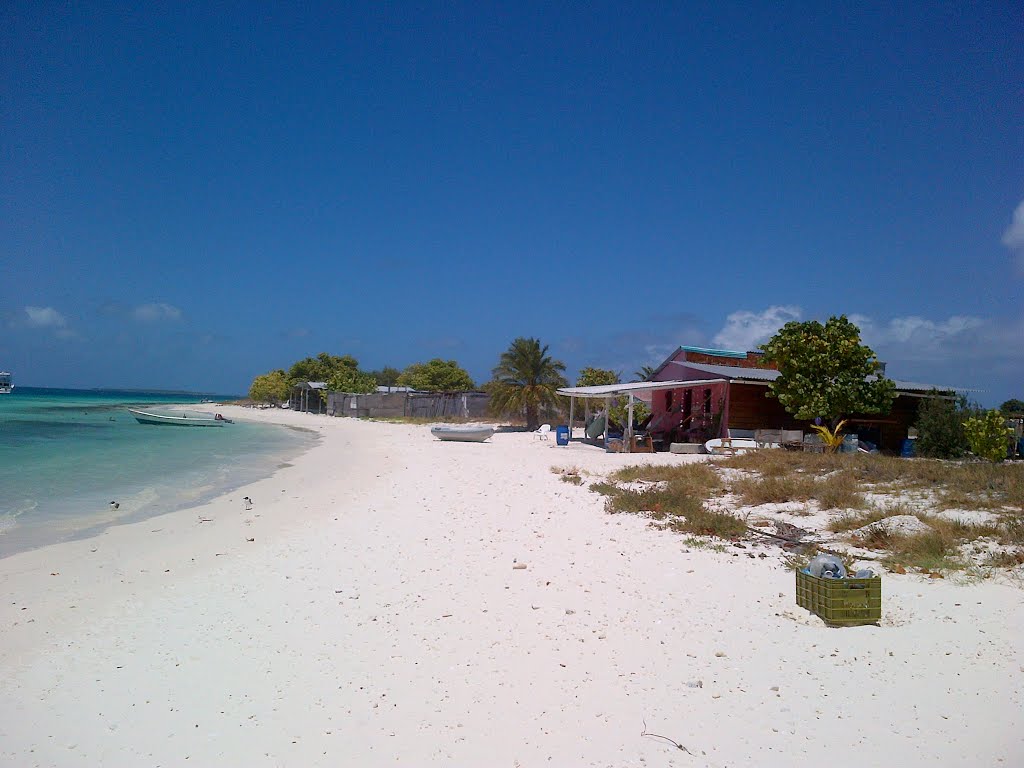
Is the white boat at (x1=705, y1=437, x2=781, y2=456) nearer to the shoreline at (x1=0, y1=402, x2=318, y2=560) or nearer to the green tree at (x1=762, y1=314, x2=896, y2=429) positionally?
the green tree at (x1=762, y1=314, x2=896, y2=429)

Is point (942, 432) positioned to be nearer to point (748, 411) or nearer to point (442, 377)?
point (748, 411)

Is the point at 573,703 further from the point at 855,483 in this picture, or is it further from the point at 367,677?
the point at 855,483

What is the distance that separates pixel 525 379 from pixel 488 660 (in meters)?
25.5

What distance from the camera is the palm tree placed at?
29500 millimetres

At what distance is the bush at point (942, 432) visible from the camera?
17.7 metres

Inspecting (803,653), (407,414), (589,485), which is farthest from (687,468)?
(407,414)

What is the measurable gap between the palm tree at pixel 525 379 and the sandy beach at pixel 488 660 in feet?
70.7

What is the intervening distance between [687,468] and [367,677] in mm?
10174

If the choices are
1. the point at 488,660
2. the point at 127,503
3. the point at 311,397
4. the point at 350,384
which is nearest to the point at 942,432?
the point at 488,660

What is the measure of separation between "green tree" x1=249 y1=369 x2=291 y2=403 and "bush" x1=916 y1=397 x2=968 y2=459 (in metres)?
56.3

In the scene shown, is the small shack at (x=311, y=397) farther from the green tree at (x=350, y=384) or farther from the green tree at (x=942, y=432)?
the green tree at (x=942, y=432)

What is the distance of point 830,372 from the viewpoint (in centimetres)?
1798

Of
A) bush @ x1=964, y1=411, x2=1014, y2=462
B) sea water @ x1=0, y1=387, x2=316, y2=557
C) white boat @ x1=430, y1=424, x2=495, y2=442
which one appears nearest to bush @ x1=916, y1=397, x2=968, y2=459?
bush @ x1=964, y1=411, x2=1014, y2=462

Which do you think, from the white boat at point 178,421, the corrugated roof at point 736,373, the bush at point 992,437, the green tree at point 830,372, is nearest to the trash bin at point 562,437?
the corrugated roof at point 736,373
